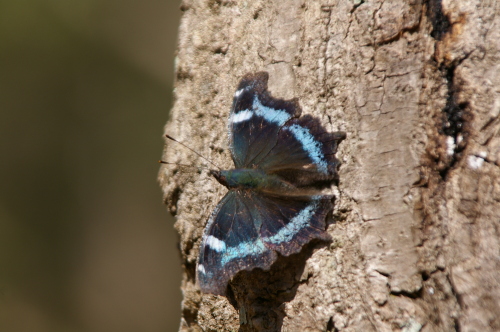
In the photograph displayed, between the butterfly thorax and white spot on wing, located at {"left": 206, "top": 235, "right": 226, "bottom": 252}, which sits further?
the butterfly thorax

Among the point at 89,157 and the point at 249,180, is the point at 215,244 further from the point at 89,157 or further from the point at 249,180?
the point at 89,157

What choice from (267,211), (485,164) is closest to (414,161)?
(485,164)

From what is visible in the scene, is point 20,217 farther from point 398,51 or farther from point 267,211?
point 398,51

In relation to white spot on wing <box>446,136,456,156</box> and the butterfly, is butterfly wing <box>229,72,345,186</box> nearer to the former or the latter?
the butterfly

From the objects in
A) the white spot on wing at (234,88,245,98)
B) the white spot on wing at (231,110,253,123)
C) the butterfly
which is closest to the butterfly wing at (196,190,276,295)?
the butterfly

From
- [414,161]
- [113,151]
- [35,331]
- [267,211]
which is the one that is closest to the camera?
[414,161]

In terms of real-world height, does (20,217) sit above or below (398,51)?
below
